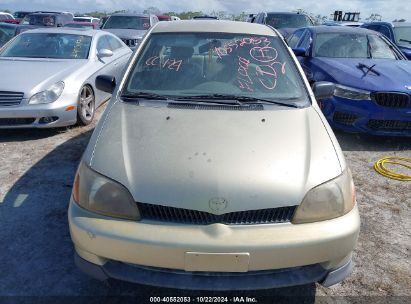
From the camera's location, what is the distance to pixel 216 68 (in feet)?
10.6

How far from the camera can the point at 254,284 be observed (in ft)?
6.59

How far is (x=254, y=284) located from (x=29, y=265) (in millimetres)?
1637

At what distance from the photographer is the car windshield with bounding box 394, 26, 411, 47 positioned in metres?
9.15

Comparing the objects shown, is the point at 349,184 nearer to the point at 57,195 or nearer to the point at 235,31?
the point at 235,31

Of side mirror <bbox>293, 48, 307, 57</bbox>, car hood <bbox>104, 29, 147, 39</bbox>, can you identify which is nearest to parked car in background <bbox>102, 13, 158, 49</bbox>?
car hood <bbox>104, 29, 147, 39</bbox>

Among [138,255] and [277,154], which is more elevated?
[277,154]

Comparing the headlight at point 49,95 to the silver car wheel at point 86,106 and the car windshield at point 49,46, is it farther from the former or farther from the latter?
the car windshield at point 49,46

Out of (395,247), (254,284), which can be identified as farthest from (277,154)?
(395,247)

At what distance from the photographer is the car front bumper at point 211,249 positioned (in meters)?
1.92

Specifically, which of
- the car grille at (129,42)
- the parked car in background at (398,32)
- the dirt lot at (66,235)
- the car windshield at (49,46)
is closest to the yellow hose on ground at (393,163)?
the dirt lot at (66,235)

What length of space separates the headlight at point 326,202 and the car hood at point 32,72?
13.4 ft

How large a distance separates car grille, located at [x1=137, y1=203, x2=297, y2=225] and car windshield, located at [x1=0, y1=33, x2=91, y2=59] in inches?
187

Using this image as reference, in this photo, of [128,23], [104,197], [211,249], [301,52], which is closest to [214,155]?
[211,249]

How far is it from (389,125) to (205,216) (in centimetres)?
396
